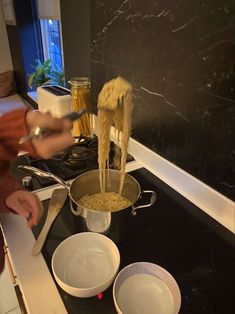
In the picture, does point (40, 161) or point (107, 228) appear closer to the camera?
point (107, 228)

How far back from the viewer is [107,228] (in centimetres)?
66

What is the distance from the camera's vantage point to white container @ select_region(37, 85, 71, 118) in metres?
1.28

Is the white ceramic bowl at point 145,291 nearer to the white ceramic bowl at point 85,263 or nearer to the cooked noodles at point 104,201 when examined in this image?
the white ceramic bowl at point 85,263

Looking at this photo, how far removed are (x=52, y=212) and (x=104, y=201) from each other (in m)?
0.16

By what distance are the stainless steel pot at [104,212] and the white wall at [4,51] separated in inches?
90.7

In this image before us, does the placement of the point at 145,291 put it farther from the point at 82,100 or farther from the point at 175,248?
the point at 82,100

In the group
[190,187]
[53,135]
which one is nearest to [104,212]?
[53,135]

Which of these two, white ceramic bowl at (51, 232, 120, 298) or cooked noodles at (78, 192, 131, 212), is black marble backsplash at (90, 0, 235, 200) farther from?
white ceramic bowl at (51, 232, 120, 298)

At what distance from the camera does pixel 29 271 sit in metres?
0.59

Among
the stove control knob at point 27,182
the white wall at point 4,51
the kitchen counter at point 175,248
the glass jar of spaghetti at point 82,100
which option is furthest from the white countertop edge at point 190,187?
the white wall at point 4,51

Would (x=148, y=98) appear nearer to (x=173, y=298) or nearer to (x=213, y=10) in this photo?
(x=213, y=10)

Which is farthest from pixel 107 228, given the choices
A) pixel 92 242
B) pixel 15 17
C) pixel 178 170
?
pixel 15 17

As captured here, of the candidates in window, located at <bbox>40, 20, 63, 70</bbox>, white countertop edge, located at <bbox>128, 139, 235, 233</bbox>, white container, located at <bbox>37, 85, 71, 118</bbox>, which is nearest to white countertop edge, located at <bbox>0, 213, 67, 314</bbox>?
white countertop edge, located at <bbox>128, 139, 235, 233</bbox>

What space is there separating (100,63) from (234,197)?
0.80m
